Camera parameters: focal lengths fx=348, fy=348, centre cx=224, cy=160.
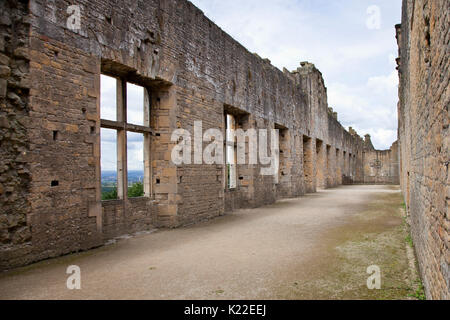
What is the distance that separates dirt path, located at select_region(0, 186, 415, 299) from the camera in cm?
384

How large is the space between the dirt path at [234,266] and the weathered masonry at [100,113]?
2.08ft

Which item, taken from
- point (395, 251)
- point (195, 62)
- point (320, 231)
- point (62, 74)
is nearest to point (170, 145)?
point (195, 62)

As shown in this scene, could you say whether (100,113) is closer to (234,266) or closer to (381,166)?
(234,266)

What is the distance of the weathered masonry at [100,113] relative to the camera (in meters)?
A: 4.93

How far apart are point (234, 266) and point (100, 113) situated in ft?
12.0

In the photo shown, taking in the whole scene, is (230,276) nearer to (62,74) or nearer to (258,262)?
(258,262)

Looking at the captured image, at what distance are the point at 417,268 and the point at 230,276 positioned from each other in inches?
98.5

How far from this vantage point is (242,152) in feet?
40.8

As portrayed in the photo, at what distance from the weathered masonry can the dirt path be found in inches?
25.0

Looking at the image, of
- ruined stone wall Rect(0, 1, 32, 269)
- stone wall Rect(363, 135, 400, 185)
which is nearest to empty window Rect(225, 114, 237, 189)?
ruined stone wall Rect(0, 1, 32, 269)

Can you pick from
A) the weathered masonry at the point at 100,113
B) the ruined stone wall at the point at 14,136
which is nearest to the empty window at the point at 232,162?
the weathered masonry at the point at 100,113

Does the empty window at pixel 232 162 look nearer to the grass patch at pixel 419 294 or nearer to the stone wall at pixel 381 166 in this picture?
the grass patch at pixel 419 294
